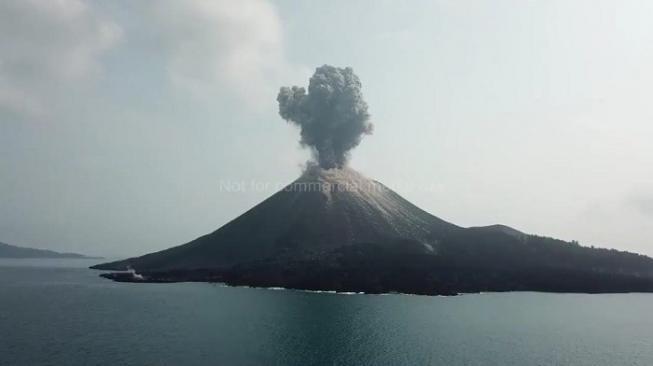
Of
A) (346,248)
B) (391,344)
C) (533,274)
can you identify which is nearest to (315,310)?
(391,344)

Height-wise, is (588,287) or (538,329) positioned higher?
(588,287)

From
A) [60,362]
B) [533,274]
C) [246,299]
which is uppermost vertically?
[533,274]

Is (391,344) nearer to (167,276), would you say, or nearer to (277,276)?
(277,276)

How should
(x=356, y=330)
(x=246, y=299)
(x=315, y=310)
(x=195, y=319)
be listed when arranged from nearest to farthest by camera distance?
(x=356, y=330)
(x=195, y=319)
(x=315, y=310)
(x=246, y=299)

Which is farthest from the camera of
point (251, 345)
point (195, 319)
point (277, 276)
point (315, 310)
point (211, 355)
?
point (277, 276)

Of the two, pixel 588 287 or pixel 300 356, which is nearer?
pixel 300 356

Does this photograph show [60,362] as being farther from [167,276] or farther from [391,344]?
[167,276]

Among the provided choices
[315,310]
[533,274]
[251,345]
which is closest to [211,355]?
[251,345]
